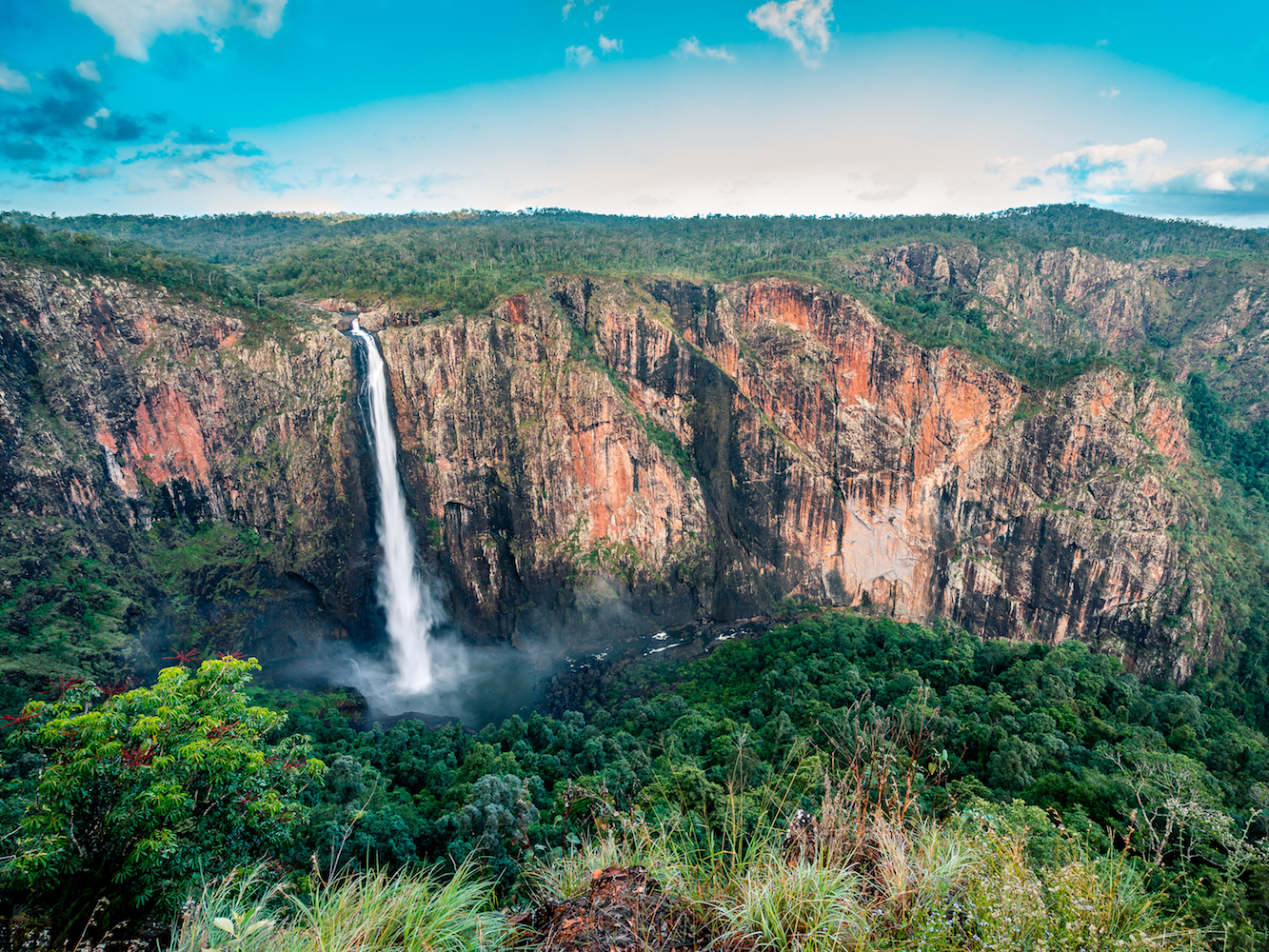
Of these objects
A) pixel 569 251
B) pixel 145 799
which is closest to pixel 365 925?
pixel 145 799

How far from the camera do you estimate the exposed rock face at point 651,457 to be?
101 ft

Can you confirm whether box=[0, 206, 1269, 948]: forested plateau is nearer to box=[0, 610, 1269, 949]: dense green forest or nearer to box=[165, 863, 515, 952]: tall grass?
box=[0, 610, 1269, 949]: dense green forest

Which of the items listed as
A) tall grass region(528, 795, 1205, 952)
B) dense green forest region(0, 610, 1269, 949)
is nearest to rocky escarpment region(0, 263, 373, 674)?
dense green forest region(0, 610, 1269, 949)

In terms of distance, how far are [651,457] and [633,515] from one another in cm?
418

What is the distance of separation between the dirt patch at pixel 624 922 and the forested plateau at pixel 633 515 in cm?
1138

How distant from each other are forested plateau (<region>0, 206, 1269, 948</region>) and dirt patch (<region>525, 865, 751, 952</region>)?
11.4m

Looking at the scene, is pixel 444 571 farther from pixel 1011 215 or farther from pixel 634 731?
pixel 1011 215

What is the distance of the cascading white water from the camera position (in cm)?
3466

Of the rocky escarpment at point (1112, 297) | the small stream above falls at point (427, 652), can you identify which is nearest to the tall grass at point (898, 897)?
the small stream above falls at point (427, 652)

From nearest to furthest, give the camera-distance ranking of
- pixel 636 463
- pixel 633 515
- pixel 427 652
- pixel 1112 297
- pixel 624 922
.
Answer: pixel 624 922 → pixel 427 652 → pixel 633 515 → pixel 636 463 → pixel 1112 297

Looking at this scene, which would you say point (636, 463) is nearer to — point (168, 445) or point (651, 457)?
point (651, 457)

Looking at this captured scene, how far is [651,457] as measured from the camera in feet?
133

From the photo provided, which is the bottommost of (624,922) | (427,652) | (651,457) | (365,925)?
(427,652)

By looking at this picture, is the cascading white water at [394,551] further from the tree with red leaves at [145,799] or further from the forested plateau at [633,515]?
the tree with red leaves at [145,799]
